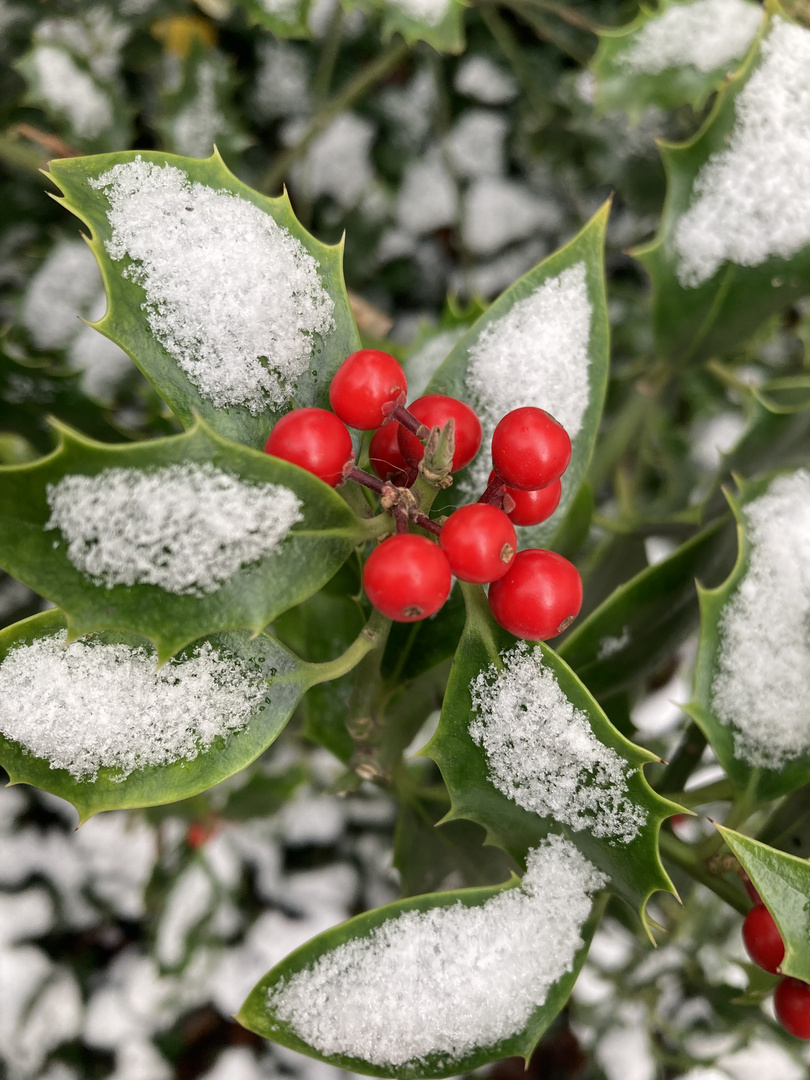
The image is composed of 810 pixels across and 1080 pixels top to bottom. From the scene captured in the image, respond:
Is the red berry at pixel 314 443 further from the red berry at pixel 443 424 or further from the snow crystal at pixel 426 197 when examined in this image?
the snow crystal at pixel 426 197

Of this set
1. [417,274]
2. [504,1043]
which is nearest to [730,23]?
[417,274]

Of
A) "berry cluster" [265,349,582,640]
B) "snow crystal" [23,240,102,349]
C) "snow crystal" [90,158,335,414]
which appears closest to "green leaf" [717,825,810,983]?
"berry cluster" [265,349,582,640]

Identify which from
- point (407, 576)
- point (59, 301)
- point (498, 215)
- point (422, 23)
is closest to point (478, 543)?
point (407, 576)

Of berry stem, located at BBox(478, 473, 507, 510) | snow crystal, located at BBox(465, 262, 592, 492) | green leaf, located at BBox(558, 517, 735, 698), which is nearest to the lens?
berry stem, located at BBox(478, 473, 507, 510)

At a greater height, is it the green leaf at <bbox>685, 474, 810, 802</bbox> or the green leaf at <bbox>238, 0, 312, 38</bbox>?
the green leaf at <bbox>238, 0, 312, 38</bbox>

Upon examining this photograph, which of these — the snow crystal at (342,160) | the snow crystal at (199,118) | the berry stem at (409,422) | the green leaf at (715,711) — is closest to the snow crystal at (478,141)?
the snow crystal at (342,160)

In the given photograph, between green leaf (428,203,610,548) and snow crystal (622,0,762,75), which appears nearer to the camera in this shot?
green leaf (428,203,610,548)

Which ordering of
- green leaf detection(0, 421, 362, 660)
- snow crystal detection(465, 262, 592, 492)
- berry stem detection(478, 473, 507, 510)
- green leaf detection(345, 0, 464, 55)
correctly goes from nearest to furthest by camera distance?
green leaf detection(0, 421, 362, 660)
berry stem detection(478, 473, 507, 510)
snow crystal detection(465, 262, 592, 492)
green leaf detection(345, 0, 464, 55)

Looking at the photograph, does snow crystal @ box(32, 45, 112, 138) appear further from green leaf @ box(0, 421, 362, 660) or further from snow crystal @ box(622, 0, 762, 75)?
green leaf @ box(0, 421, 362, 660)
